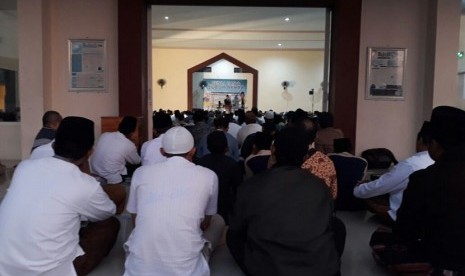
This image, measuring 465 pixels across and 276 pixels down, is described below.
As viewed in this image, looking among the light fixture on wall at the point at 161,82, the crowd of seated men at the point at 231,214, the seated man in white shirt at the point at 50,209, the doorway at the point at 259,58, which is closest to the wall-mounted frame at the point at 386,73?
the crowd of seated men at the point at 231,214

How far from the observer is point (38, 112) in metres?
6.76

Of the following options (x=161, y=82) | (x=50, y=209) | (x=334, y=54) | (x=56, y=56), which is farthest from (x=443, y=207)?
(x=161, y=82)

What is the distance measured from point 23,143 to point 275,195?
573 cm

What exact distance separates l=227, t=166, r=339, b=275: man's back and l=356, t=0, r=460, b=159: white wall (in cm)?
521

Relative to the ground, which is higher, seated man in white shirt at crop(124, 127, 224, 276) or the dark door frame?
the dark door frame

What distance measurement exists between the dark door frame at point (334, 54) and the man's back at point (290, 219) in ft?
16.2

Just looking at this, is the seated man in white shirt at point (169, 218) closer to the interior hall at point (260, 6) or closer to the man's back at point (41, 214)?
the man's back at point (41, 214)

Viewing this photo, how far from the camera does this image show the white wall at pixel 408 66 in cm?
675

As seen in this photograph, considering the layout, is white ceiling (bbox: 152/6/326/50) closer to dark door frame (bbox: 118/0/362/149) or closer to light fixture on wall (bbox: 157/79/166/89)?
light fixture on wall (bbox: 157/79/166/89)

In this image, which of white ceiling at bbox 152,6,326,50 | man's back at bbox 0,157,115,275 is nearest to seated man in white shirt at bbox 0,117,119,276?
man's back at bbox 0,157,115,275

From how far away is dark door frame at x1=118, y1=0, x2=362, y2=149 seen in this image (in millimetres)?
6879

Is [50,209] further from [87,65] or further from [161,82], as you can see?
[161,82]

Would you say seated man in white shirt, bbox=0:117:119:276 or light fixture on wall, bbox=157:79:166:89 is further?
light fixture on wall, bbox=157:79:166:89

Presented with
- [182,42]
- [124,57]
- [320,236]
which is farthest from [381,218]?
[182,42]
